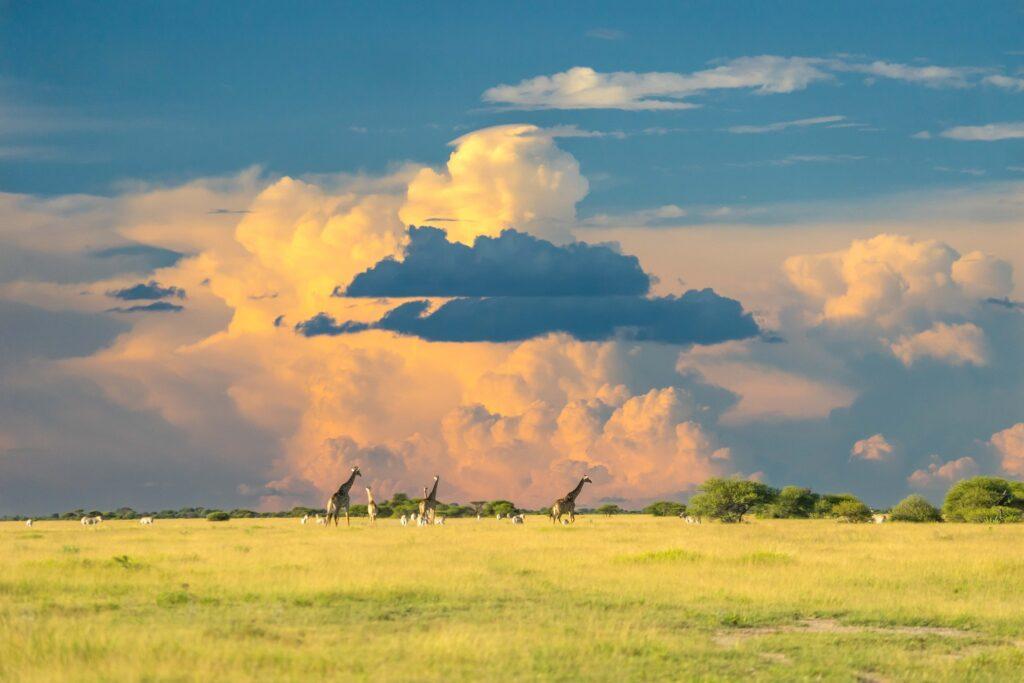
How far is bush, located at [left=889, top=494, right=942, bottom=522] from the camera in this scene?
8056 cm

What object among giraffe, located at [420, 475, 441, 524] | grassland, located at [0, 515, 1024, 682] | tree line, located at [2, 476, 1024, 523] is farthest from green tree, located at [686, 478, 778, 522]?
grassland, located at [0, 515, 1024, 682]

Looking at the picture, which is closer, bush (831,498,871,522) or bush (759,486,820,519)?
bush (831,498,871,522)

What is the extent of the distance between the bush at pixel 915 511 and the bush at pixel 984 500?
129 cm

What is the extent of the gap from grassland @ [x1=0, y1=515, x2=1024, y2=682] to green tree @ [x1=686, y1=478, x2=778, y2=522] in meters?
38.8

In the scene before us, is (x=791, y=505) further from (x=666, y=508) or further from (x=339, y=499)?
(x=339, y=499)

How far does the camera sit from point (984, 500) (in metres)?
77.6

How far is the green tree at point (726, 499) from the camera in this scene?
81562 millimetres

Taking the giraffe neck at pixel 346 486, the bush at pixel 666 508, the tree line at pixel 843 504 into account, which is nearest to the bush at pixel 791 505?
the tree line at pixel 843 504

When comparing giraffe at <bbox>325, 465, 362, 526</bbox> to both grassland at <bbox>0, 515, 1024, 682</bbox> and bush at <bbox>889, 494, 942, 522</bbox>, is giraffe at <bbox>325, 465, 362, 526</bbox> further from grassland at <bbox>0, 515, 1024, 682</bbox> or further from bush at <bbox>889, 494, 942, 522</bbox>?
bush at <bbox>889, 494, 942, 522</bbox>

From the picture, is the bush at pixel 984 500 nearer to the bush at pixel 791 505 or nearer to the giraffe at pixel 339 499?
the bush at pixel 791 505

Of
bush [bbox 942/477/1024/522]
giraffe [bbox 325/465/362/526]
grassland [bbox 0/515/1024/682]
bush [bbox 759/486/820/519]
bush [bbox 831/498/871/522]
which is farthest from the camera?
bush [bbox 759/486/820/519]

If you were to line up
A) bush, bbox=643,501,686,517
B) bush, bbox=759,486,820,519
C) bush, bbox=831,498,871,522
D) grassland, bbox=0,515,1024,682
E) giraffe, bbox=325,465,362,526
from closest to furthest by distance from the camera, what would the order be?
1. grassland, bbox=0,515,1024,682
2. giraffe, bbox=325,465,362,526
3. bush, bbox=831,498,871,522
4. bush, bbox=759,486,820,519
5. bush, bbox=643,501,686,517

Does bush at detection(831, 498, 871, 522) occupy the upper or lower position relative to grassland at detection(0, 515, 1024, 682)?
upper

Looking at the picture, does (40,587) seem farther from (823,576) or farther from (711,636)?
(823,576)
